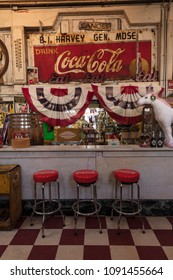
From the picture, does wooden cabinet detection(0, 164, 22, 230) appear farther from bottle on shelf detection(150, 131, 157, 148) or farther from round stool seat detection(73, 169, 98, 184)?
bottle on shelf detection(150, 131, 157, 148)

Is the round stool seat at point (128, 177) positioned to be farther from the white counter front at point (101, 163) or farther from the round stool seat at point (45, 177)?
the round stool seat at point (45, 177)

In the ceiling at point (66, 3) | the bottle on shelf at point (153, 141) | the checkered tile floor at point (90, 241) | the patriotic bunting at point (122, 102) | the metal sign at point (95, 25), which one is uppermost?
the ceiling at point (66, 3)

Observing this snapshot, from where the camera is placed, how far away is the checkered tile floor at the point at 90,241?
269cm

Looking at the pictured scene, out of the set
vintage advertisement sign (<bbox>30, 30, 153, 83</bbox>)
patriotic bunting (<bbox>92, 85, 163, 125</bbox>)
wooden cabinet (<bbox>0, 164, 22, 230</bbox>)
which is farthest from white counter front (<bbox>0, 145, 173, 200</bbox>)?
vintage advertisement sign (<bbox>30, 30, 153, 83</bbox>)

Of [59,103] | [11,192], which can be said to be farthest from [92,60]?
[11,192]

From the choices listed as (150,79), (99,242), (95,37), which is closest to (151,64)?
(150,79)

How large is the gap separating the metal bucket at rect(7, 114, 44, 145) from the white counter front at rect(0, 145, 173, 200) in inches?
17.8

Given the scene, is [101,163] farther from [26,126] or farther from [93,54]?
[93,54]

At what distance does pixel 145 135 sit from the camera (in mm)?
3867

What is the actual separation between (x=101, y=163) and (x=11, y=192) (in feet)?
4.74

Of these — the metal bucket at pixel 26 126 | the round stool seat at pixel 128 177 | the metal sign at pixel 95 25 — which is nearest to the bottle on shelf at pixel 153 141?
the round stool seat at pixel 128 177

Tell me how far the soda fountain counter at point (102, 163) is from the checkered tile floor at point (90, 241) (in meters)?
0.45

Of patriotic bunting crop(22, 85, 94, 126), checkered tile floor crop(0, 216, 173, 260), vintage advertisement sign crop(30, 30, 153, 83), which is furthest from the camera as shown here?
vintage advertisement sign crop(30, 30, 153, 83)

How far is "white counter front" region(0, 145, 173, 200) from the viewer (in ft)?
12.2
